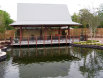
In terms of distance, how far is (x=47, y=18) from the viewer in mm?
19797

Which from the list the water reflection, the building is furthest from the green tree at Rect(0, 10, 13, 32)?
the water reflection

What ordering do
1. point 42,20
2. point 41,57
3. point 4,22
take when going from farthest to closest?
point 4,22
point 42,20
point 41,57

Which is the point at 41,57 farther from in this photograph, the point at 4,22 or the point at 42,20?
the point at 4,22

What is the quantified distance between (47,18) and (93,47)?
8.47 metres

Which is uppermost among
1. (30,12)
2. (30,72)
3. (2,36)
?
(30,12)

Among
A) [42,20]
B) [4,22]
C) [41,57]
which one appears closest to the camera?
[41,57]

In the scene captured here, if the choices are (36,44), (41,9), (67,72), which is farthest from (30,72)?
(41,9)

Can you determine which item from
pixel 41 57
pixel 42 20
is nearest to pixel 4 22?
pixel 42 20

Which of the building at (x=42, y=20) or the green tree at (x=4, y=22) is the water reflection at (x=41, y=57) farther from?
the green tree at (x=4, y=22)

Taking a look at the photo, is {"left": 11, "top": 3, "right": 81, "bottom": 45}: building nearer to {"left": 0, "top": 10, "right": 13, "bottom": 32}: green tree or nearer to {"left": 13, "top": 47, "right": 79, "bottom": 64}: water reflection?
{"left": 0, "top": 10, "right": 13, "bottom": 32}: green tree

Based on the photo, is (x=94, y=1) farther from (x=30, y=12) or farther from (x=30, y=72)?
(x=30, y=72)

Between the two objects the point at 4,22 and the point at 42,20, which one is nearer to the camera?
the point at 42,20

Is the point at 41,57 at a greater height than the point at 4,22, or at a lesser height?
lesser

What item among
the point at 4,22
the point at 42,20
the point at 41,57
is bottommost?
the point at 41,57
